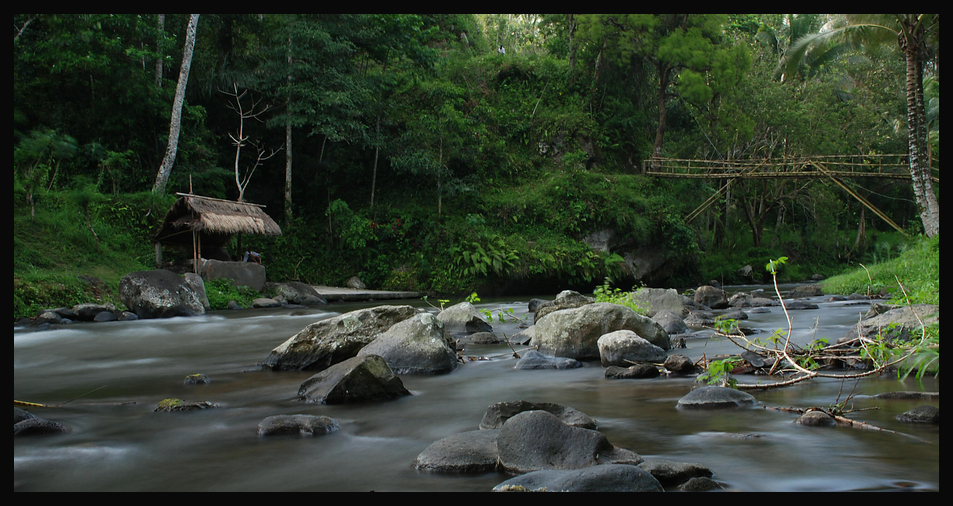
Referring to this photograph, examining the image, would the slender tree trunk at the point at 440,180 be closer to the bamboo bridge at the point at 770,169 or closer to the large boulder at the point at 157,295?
the bamboo bridge at the point at 770,169

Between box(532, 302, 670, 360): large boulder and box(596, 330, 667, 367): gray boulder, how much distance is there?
47cm

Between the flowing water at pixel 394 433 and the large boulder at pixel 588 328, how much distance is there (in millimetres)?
453

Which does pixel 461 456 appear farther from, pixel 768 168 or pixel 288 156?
pixel 768 168

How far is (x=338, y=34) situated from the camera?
2050 centimetres

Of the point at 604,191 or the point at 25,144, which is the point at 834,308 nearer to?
the point at 604,191

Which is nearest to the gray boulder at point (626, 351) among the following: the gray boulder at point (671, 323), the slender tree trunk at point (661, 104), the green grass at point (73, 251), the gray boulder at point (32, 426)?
the gray boulder at point (671, 323)

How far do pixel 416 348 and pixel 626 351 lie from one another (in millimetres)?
2136

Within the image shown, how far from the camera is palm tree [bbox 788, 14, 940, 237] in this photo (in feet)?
48.4

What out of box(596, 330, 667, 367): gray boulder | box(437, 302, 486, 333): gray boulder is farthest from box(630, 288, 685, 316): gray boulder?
box(596, 330, 667, 367): gray boulder

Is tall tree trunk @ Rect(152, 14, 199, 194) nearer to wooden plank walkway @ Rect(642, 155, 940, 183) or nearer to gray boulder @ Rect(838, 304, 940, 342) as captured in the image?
wooden plank walkway @ Rect(642, 155, 940, 183)

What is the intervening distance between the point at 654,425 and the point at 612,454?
0.92m

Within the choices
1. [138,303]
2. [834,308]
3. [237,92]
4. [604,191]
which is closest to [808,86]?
[604,191]

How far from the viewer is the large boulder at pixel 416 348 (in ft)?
21.0

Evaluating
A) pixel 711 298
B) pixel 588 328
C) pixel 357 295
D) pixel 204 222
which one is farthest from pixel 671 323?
pixel 204 222
